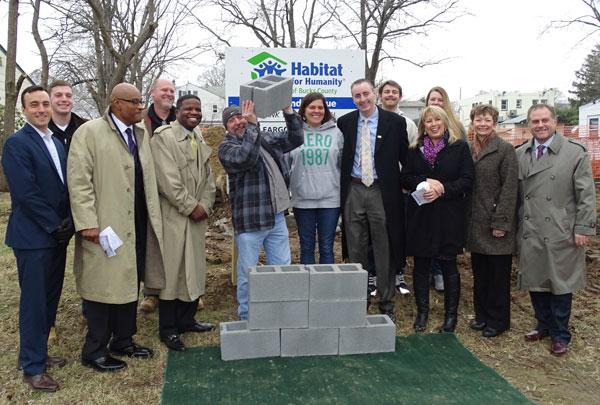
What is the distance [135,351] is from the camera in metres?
4.01

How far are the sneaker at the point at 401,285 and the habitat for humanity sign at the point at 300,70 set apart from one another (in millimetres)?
2073

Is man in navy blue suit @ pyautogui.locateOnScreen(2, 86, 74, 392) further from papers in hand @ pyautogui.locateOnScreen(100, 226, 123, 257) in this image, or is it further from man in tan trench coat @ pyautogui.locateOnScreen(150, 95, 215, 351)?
man in tan trench coat @ pyautogui.locateOnScreen(150, 95, 215, 351)

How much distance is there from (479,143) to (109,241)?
2.95 meters

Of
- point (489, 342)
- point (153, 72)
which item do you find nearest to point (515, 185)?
point (489, 342)

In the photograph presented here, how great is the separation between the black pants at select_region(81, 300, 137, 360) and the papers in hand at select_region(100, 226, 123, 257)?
1.33ft

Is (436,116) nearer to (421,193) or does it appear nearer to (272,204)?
(421,193)

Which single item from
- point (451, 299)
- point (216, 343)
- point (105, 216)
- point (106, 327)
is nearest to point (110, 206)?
point (105, 216)

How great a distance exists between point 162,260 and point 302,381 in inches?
53.6

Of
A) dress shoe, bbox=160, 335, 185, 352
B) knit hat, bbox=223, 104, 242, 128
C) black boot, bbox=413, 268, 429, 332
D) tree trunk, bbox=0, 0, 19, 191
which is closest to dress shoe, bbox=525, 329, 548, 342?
black boot, bbox=413, 268, 429, 332

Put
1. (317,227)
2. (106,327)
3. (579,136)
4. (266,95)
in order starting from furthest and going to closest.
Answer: (579,136) < (317,227) < (266,95) < (106,327)

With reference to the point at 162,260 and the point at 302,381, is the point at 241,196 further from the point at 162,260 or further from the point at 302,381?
the point at 302,381

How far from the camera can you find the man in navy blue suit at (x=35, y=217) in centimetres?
331

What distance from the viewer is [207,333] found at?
4.50 m

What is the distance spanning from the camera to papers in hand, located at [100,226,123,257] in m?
3.49
